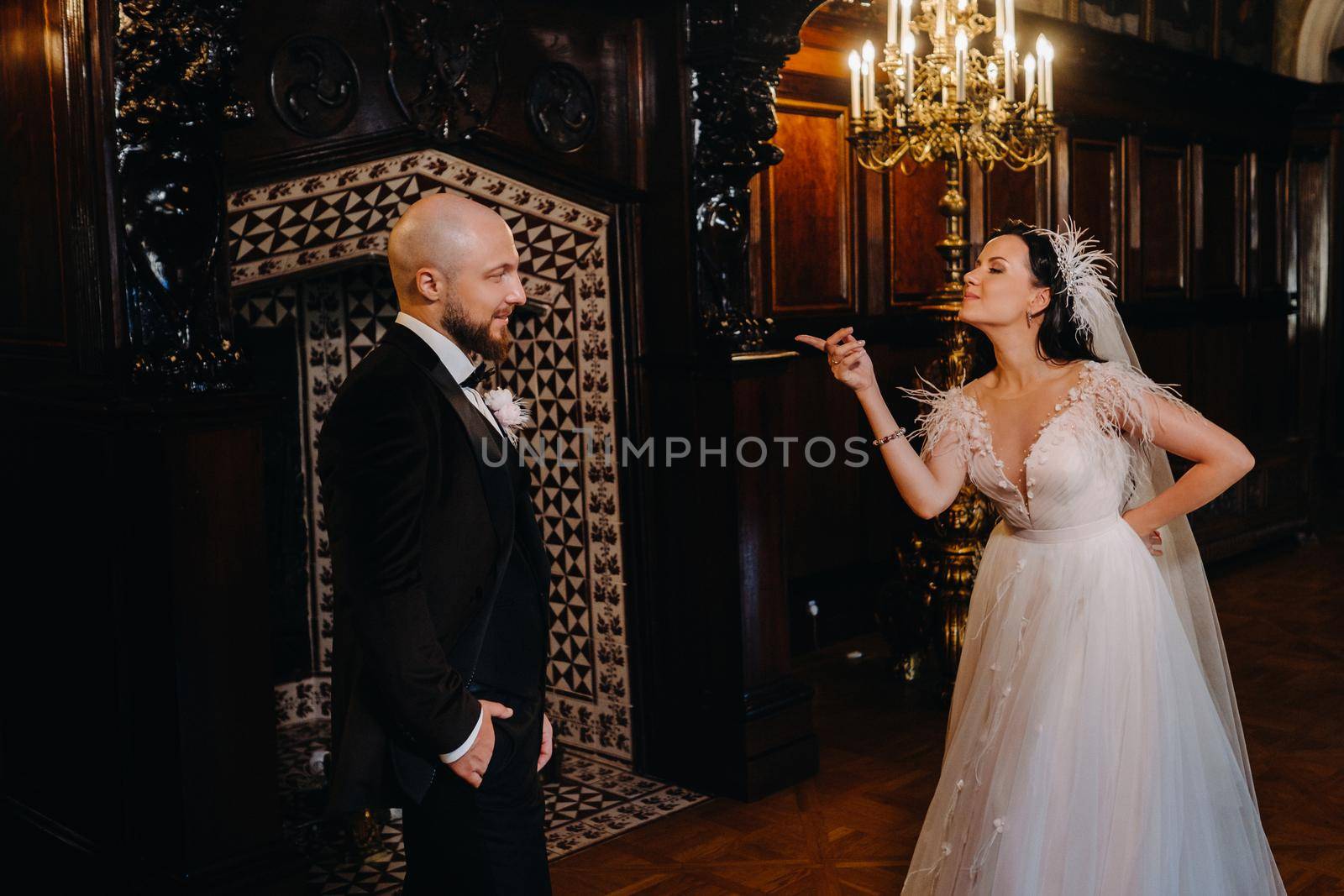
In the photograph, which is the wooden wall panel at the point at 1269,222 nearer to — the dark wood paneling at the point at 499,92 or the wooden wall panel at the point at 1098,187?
the wooden wall panel at the point at 1098,187

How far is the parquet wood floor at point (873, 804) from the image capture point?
12.1 feet

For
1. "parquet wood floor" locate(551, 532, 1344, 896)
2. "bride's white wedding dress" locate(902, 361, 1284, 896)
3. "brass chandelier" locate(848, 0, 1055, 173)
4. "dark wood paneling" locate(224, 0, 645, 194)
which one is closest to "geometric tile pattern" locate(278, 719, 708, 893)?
"parquet wood floor" locate(551, 532, 1344, 896)

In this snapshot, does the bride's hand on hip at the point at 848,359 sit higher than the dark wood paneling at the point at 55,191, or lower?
Answer: lower

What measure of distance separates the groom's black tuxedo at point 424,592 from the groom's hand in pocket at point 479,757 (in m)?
0.03

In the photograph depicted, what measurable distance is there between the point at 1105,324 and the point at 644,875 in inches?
80.3

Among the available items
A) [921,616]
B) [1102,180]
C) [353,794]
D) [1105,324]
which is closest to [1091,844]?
[1105,324]

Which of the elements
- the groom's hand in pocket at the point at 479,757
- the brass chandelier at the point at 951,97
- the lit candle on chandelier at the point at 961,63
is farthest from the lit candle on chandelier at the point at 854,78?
the groom's hand in pocket at the point at 479,757

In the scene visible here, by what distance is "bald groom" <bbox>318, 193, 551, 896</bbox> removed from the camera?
6.73 ft

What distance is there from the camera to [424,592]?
2092 millimetres

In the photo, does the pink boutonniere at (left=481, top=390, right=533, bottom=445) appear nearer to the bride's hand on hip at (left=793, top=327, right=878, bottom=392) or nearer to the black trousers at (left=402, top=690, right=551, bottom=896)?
the black trousers at (left=402, top=690, right=551, bottom=896)

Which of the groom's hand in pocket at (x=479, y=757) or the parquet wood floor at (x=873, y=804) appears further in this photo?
the parquet wood floor at (x=873, y=804)

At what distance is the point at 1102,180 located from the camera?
24.1 ft

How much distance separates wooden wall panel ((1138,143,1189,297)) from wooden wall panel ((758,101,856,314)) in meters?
2.55

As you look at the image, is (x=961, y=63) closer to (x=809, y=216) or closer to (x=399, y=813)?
(x=809, y=216)
